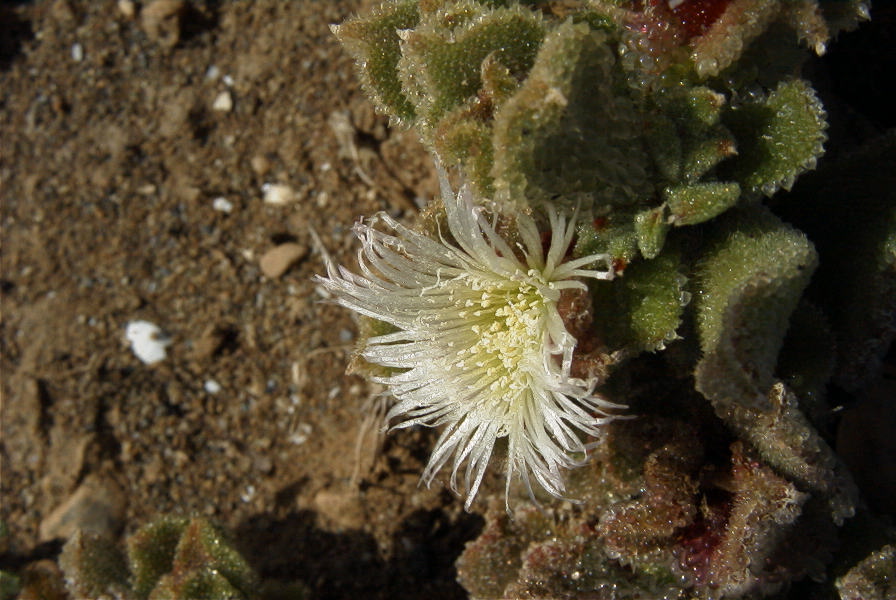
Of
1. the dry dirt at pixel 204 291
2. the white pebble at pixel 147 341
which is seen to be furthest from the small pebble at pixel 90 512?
the white pebble at pixel 147 341

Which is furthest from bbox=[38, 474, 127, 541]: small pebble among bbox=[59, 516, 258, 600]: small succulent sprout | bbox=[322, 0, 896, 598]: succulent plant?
bbox=[322, 0, 896, 598]: succulent plant

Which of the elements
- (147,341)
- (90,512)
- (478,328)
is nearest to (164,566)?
(90,512)

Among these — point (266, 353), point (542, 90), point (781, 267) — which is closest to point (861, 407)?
point (781, 267)

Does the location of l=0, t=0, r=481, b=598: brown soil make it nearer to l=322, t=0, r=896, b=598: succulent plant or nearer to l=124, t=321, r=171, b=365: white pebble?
A: l=124, t=321, r=171, b=365: white pebble

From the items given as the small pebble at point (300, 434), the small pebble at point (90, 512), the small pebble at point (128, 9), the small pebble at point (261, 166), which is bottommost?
the small pebble at point (90, 512)

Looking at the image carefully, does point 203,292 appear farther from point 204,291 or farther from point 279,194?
point 279,194

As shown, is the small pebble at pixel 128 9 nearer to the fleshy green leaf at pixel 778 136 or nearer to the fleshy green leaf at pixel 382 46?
the fleshy green leaf at pixel 382 46
